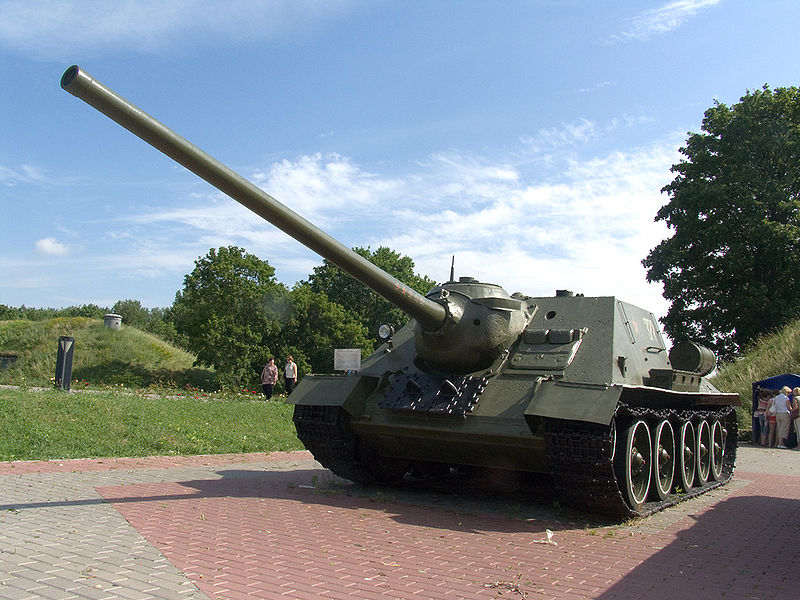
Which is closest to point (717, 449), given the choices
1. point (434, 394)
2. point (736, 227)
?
point (434, 394)

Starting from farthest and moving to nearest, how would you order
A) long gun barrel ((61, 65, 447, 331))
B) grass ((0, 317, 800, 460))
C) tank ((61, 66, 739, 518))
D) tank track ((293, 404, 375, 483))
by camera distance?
grass ((0, 317, 800, 460)) → tank track ((293, 404, 375, 483)) → tank ((61, 66, 739, 518)) → long gun barrel ((61, 65, 447, 331))

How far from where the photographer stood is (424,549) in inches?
239

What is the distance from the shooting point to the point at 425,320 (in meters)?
8.28

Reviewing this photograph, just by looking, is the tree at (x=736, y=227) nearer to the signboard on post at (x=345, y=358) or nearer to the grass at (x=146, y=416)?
the grass at (x=146, y=416)

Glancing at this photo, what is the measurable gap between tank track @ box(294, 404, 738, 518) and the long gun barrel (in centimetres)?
191

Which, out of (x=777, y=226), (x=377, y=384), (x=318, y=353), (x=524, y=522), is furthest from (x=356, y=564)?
(x=318, y=353)

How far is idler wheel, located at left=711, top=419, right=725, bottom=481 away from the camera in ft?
36.0

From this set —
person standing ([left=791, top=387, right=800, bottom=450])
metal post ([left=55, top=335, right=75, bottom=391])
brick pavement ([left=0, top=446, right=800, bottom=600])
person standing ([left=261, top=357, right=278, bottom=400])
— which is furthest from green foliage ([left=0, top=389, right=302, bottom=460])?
person standing ([left=791, top=387, right=800, bottom=450])

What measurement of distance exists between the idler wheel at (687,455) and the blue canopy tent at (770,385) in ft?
37.3

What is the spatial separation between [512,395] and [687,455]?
10.5 ft

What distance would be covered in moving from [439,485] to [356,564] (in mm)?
4441

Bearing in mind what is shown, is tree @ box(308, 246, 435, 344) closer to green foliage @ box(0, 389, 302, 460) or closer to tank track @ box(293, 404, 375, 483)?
green foliage @ box(0, 389, 302, 460)

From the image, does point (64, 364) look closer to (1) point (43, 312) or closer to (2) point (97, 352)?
(2) point (97, 352)

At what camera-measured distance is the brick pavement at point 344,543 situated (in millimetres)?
4875
